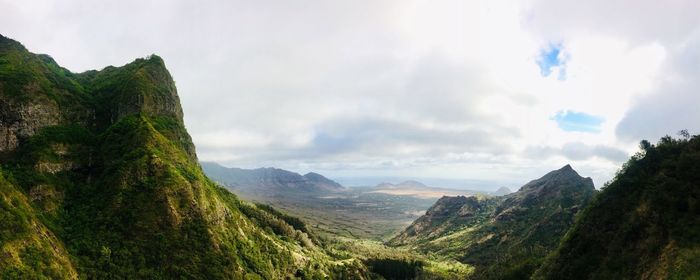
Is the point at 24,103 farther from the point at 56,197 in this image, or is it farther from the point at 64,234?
the point at 64,234

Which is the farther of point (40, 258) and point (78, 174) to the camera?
point (78, 174)

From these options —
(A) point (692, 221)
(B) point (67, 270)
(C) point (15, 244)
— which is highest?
(A) point (692, 221)

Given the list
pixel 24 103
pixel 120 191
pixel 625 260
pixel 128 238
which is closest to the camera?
pixel 625 260

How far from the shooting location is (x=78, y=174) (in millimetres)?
191875

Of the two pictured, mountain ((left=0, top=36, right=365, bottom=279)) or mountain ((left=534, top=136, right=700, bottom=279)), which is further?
mountain ((left=0, top=36, right=365, bottom=279))

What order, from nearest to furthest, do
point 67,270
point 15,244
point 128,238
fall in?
point 15,244, point 67,270, point 128,238

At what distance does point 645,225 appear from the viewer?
510 feet

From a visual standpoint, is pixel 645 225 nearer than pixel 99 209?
Yes

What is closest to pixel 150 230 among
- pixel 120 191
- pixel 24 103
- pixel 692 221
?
pixel 120 191

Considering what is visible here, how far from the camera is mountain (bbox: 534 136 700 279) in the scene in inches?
5320

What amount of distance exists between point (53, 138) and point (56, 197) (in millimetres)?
35879

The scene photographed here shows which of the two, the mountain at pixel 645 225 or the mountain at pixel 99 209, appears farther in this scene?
the mountain at pixel 99 209

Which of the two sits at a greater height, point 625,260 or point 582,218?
point 582,218

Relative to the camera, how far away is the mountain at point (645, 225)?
443 ft
